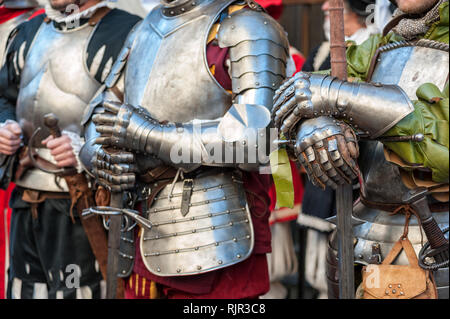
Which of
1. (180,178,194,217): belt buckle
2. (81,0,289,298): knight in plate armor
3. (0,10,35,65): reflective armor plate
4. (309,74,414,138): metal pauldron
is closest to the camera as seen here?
(309,74,414,138): metal pauldron

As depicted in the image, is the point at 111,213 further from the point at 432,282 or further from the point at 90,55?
the point at 432,282

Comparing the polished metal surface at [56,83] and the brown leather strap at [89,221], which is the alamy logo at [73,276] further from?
the polished metal surface at [56,83]

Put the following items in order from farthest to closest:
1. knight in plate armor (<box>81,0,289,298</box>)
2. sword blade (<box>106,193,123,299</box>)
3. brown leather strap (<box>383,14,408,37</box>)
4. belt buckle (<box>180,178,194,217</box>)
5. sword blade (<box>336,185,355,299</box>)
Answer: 1. sword blade (<box>106,193,123,299</box>)
2. belt buckle (<box>180,178,194,217</box>)
3. knight in plate armor (<box>81,0,289,298</box>)
4. brown leather strap (<box>383,14,408,37</box>)
5. sword blade (<box>336,185,355,299</box>)

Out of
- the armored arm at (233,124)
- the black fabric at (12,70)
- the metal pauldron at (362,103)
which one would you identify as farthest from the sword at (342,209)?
the black fabric at (12,70)

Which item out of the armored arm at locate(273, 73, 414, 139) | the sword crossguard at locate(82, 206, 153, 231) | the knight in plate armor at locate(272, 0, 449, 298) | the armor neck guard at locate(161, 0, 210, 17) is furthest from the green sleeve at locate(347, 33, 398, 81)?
the sword crossguard at locate(82, 206, 153, 231)

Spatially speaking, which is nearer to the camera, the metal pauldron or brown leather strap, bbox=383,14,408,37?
the metal pauldron

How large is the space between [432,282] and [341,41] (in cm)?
92

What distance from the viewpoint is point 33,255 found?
13.2 feet

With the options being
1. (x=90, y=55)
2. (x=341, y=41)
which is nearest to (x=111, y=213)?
(x=90, y=55)

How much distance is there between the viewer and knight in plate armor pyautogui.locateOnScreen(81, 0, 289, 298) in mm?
2977

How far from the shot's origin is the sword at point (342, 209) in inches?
98.5

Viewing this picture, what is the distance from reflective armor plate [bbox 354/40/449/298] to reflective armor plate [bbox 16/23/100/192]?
1641 millimetres

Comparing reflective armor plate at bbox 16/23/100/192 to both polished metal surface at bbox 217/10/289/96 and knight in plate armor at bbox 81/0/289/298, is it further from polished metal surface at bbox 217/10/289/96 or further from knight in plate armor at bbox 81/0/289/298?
polished metal surface at bbox 217/10/289/96

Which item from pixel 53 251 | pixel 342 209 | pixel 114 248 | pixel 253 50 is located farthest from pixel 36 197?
pixel 342 209
